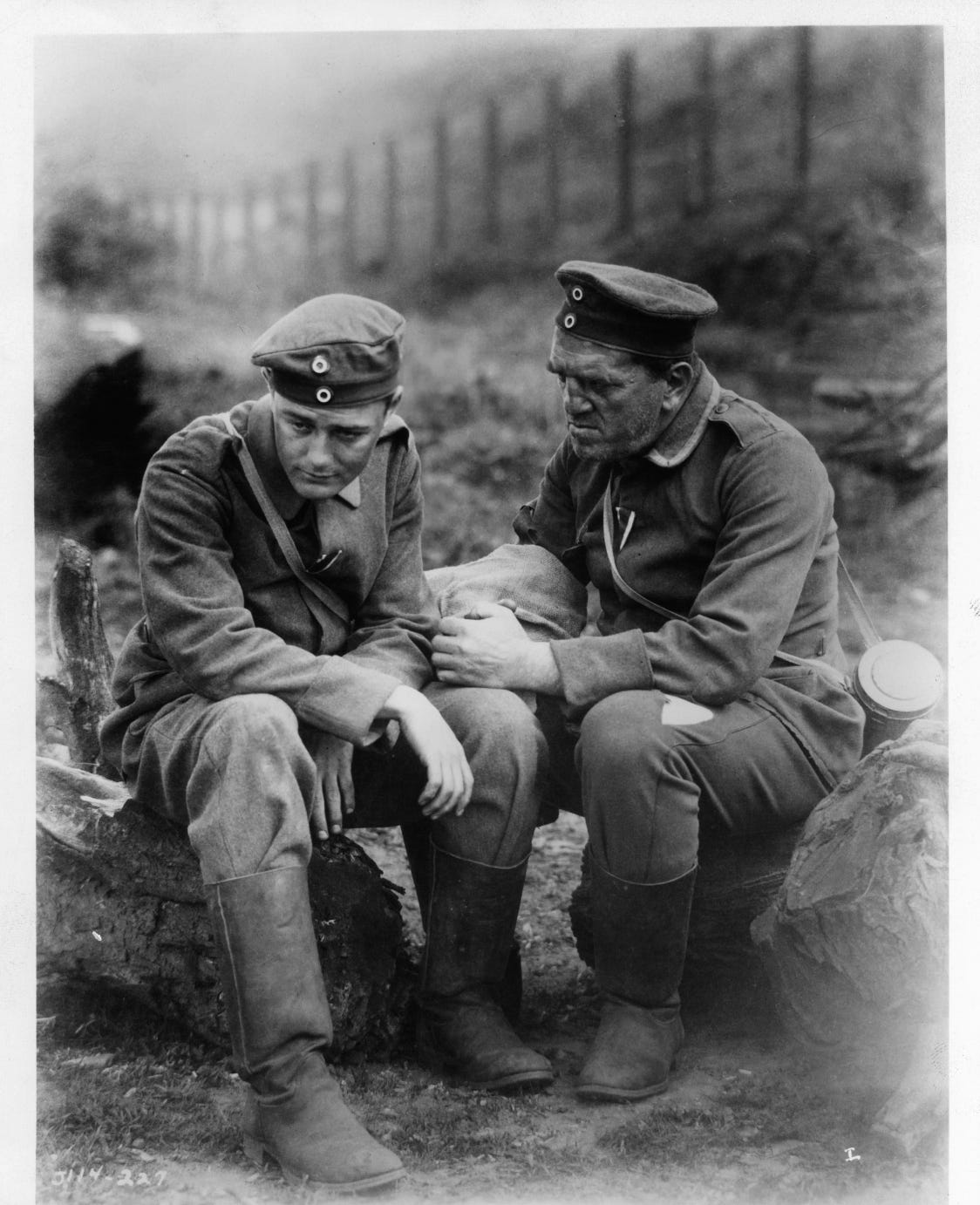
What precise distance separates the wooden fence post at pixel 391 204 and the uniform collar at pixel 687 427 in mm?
1864

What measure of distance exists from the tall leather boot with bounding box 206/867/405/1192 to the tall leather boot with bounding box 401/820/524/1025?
77cm

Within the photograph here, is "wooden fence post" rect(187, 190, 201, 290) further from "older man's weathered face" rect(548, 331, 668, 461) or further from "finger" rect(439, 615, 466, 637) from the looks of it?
"finger" rect(439, 615, 466, 637)

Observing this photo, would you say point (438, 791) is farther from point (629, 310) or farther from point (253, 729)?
point (629, 310)

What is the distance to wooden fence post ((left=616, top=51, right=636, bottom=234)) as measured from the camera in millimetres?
4195

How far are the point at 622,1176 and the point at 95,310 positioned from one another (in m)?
3.02

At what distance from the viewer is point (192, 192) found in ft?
15.7

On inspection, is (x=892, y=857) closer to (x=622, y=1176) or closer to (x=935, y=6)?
(x=622, y=1176)

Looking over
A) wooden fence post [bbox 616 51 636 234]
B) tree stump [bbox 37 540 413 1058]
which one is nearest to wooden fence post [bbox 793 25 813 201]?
wooden fence post [bbox 616 51 636 234]

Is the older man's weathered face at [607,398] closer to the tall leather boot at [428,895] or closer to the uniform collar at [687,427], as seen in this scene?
the uniform collar at [687,427]

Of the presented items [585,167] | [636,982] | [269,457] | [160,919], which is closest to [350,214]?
[585,167]

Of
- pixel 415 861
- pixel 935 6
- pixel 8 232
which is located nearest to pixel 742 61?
pixel 935 6

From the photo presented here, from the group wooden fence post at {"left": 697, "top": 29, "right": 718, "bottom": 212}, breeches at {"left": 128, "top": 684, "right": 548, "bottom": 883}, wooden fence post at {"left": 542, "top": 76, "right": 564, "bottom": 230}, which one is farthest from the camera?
wooden fence post at {"left": 542, "top": 76, "right": 564, "bottom": 230}

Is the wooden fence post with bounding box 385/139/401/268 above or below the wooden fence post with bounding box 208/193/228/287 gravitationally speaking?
above

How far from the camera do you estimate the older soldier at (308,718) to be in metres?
3.07
